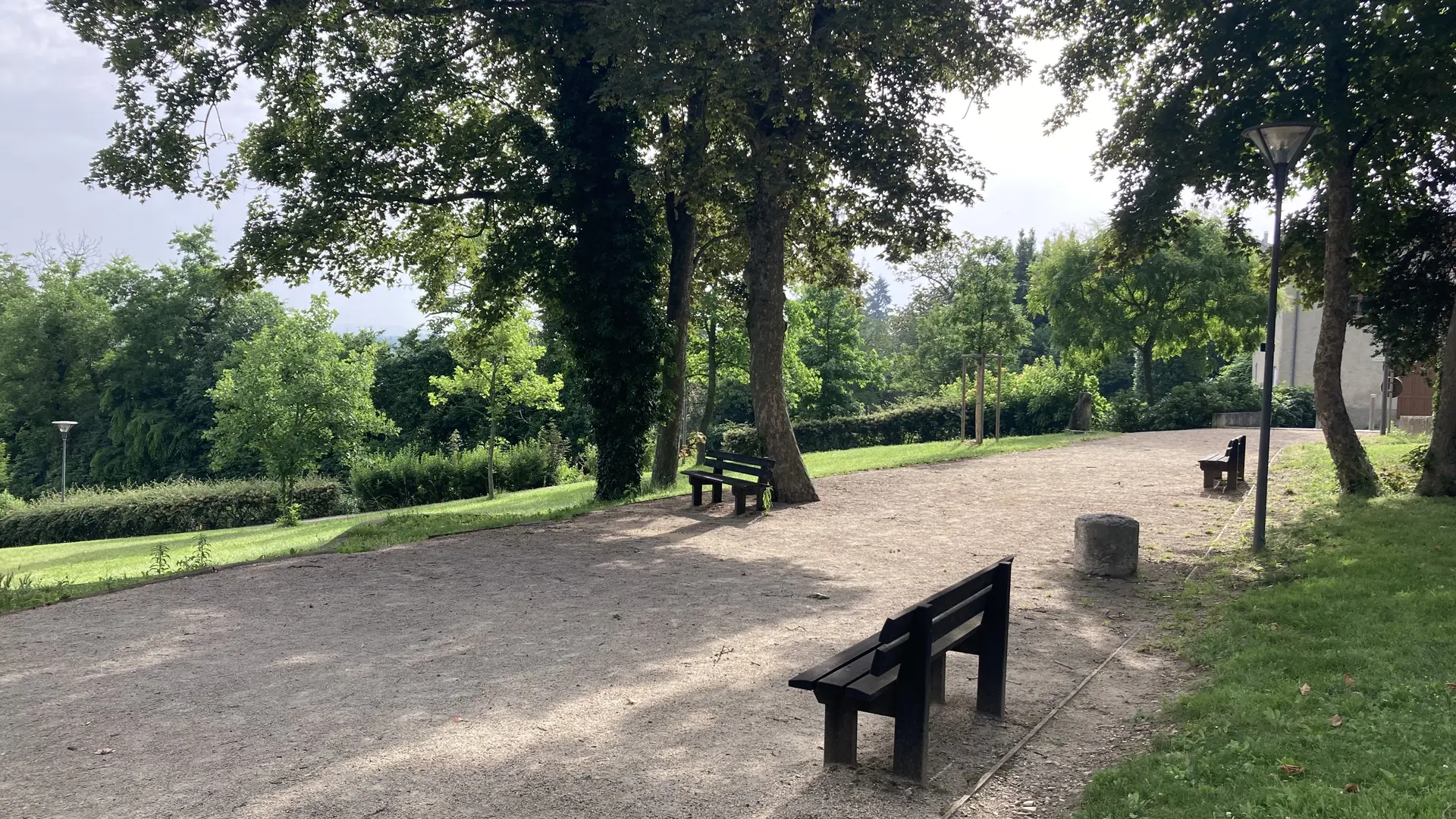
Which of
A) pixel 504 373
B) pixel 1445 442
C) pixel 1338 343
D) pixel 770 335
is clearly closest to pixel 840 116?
pixel 770 335

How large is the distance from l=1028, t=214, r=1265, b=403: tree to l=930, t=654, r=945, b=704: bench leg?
31244 mm

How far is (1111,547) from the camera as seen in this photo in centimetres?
894

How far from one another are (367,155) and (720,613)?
11.0 metres

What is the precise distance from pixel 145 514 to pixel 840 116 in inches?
1056

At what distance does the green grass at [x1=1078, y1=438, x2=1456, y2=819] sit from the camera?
3922 millimetres

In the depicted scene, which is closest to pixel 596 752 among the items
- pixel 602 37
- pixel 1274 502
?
pixel 602 37

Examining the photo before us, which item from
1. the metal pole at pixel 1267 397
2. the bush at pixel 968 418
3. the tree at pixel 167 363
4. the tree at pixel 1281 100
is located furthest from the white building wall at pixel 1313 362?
the tree at pixel 167 363

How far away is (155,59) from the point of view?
1323 centimetres

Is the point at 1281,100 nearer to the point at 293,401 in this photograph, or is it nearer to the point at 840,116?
the point at 840,116

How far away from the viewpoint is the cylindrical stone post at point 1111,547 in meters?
8.93

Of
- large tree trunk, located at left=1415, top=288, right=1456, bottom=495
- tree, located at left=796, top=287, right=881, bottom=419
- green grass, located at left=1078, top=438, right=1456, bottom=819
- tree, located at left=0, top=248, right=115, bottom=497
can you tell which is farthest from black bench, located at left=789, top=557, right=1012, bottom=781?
tree, located at left=0, top=248, right=115, bottom=497

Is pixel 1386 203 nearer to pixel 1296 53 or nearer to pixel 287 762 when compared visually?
pixel 1296 53

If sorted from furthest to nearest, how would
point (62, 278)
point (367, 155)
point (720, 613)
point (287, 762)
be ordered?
point (62, 278), point (367, 155), point (720, 613), point (287, 762)

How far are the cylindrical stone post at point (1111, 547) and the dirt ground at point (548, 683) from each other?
0.22 m
